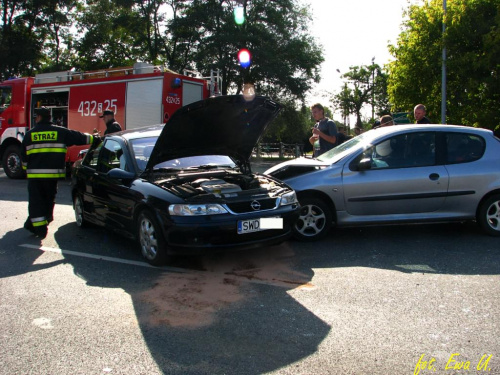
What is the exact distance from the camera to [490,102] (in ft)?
50.3

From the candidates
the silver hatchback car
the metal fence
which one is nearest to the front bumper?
the silver hatchback car

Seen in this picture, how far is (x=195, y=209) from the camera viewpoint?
14.8 feet

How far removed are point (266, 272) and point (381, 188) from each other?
6.74 feet

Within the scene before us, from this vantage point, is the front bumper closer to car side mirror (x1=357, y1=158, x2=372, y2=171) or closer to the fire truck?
car side mirror (x1=357, y1=158, x2=372, y2=171)

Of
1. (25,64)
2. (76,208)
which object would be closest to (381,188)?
(76,208)

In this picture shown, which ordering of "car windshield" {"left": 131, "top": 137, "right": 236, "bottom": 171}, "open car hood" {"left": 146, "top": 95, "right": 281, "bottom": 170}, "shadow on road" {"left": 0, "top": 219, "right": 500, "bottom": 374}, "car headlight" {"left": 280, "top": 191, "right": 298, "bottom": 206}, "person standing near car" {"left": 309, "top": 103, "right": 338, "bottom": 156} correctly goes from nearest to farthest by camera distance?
"shadow on road" {"left": 0, "top": 219, "right": 500, "bottom": 374} < "car headlight" {"left": 280, "top": 191, "right": 298, "bottom": 206} < "open car hood" {"left": 146, "top": 95, "right": 281, "bottom": 170} < "car windshield" {"left": 131, "top": 137, "right": 236, "bottom": 171} < "person standing near car" {"left": 309, "top": 103, "right": 338, "bottom": 156}

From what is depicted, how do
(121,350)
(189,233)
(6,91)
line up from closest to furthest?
(121,350) < (189,233) < (6,91)

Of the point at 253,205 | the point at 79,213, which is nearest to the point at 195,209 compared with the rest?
the point at 253,205

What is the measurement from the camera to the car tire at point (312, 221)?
5.88m

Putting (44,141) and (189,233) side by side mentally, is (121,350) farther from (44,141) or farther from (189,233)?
(44,141)

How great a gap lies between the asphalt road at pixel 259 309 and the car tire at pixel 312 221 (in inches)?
6.5

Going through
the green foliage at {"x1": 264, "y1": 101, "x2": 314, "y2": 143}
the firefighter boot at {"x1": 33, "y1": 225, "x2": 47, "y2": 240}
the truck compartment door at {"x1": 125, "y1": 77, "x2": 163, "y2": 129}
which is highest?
the green foliage at {"x1": 264, "y1": 101, "x2": 314, "y2": 143}

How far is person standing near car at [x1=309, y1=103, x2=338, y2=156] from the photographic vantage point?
7.68 m

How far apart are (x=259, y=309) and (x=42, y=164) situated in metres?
4.15
